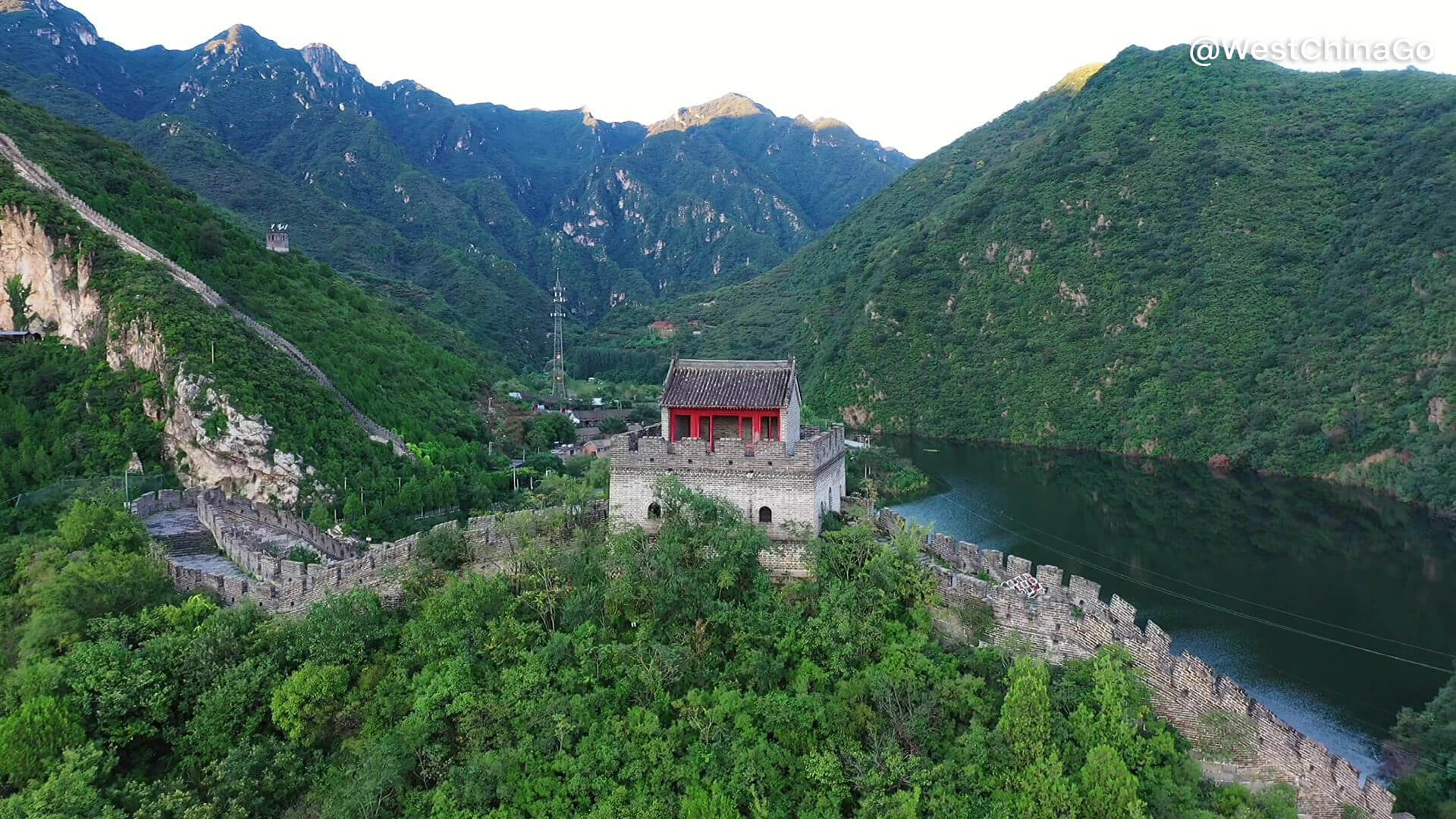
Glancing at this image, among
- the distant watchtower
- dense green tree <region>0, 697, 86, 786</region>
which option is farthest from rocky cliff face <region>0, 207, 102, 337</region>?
dense green tree <region>0, 697, 86, 786</region>

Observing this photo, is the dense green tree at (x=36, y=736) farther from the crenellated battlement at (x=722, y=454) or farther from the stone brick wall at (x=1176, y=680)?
the stone brick wall at (x=1176, y=680)

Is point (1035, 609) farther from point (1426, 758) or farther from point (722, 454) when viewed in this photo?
point (1426, 758)

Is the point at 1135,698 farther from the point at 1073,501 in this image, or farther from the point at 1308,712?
the point at 1073,501

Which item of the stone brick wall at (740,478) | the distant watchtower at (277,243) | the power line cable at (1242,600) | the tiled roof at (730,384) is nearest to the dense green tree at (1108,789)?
the stone brick wall at (740,478)

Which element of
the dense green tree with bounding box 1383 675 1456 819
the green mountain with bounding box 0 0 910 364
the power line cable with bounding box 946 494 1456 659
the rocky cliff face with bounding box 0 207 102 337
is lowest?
the power line cable with bounding box 946 494 1456 659

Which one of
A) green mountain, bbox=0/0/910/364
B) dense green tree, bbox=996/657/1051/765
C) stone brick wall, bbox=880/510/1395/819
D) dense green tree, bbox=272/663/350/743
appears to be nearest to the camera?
dense green tree, bbox=996/657/1051/765

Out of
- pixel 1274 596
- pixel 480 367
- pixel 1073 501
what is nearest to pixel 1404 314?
pixel 1073 501

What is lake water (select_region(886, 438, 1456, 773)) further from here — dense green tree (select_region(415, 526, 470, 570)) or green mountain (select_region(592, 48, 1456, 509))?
dense green tree (select_region(415, 526, 470, 570))
